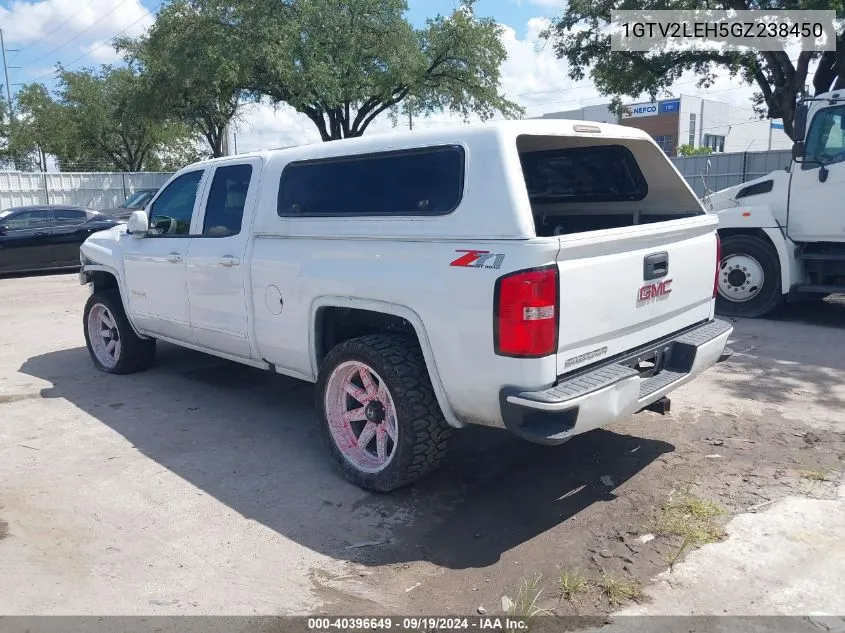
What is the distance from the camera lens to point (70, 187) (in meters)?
25.7

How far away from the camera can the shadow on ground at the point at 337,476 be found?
12.3 feet

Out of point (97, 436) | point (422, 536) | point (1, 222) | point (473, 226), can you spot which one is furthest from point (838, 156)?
point (1, 222)

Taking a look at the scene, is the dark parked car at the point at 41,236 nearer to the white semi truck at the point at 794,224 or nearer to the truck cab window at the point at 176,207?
the truck cab window at the point at 176,207

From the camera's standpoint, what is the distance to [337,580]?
3355mm

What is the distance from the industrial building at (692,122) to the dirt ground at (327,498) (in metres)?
54.2

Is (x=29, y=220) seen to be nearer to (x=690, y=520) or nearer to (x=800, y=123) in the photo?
(x=800, y=123)

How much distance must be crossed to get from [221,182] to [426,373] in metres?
2.51

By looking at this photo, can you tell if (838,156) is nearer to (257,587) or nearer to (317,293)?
(317,293)

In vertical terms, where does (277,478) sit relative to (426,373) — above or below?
below

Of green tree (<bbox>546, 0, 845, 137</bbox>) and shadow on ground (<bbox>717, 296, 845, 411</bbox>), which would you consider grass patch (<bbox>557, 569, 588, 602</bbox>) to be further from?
green tree (<bbox>546, 0, 845, 137</bbox>)

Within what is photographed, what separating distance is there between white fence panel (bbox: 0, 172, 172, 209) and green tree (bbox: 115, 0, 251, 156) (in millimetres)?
3113

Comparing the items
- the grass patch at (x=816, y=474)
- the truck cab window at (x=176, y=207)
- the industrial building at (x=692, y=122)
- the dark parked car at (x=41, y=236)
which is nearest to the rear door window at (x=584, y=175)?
the grass patch at (x=816, y=474)

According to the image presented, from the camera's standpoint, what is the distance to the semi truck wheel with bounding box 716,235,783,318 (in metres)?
8.45

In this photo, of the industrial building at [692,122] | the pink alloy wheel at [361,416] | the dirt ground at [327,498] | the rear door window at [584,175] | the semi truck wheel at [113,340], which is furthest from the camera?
the industrial building at [692,122]
